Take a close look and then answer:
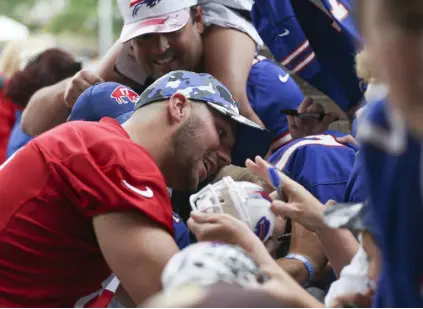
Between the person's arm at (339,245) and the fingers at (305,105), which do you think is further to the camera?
the fingers at (305,105)

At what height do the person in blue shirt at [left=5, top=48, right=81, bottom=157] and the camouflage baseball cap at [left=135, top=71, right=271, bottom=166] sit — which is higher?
the camouflage baseball cap at [left=135, top=71, right=271, bottom=166]

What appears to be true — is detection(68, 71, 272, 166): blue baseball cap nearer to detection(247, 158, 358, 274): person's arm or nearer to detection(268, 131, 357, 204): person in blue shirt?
detection(268, 131, 357, 204): person in blue shirt

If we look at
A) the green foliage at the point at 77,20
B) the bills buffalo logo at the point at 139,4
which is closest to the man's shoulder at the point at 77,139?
the bills buffalo logo at the point at 139,4

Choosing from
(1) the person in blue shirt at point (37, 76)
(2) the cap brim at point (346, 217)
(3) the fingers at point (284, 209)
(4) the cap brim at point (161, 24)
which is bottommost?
(1) the person in blue shirt at point (37, 76)

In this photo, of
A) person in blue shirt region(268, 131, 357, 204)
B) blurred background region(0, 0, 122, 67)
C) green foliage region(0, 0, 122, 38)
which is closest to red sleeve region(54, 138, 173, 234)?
person in blue shirt region(268, 131, 357, 204)

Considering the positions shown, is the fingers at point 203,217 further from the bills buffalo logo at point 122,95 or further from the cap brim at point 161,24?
the cap brim at point 161,24

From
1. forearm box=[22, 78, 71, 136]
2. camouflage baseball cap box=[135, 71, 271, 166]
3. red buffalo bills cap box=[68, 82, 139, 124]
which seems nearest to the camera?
camouflage baseball cap box=[135, 71, 271, 166]

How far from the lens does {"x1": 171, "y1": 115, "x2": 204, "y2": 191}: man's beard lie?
7.95 ft

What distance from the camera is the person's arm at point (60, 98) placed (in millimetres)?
3301

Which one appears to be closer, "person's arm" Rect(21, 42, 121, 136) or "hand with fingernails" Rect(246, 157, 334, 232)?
"hand with fingernails" Rect(246, 157, 334, 232)

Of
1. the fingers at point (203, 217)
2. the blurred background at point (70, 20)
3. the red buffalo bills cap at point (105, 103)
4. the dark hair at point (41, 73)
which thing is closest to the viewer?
the fingers at point (203, 217)

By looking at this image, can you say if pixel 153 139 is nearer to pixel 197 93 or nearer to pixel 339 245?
pixel 197 93

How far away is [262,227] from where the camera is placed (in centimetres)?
217

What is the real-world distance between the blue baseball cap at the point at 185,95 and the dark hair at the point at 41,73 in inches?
43.6
